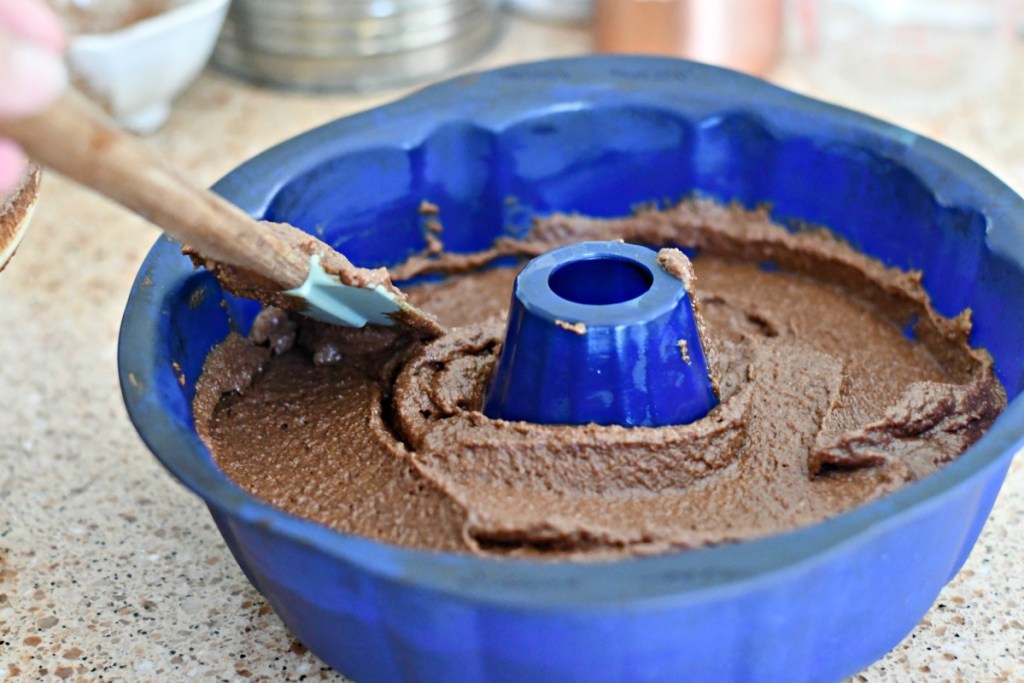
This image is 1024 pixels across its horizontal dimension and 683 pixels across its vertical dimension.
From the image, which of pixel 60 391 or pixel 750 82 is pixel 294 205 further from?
pixel 750 82

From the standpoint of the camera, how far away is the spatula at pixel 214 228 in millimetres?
595

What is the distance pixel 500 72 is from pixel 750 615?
0.64m

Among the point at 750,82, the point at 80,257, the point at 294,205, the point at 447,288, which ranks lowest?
the point at 80,257

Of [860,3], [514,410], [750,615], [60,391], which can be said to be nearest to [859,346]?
[514,410]

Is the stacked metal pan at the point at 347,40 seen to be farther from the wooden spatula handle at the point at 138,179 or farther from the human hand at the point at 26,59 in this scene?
the human hand at the point at 26,59

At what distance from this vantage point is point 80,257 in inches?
52.2

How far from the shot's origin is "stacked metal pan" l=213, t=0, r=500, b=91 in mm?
1518

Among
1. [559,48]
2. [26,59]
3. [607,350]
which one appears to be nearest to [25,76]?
[26,59]

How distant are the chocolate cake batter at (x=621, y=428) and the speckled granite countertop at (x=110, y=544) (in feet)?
0.39

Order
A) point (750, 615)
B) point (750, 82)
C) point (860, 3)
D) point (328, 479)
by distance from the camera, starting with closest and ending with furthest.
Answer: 1. point (750, 615)
2. point (328, 479)
3. point (750, 82)
4. point (860, 3)

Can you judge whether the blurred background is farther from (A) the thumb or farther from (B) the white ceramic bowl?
(A) the thumb

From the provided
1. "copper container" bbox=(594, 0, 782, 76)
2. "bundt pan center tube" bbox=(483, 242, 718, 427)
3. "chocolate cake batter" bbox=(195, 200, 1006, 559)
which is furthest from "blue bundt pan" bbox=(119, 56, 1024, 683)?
"copper container" bbox=(594, 0, 782, 76)

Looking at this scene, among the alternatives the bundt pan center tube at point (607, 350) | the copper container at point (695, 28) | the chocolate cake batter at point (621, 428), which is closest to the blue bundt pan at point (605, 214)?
the chocolate cake batter at point (621, 428)

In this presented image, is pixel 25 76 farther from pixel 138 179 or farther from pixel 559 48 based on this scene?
pixel 559 48
